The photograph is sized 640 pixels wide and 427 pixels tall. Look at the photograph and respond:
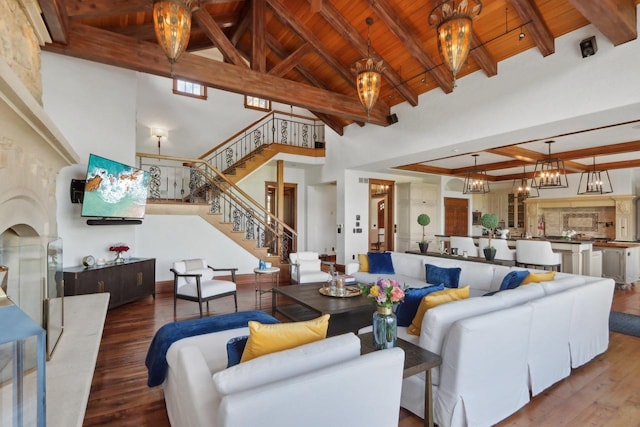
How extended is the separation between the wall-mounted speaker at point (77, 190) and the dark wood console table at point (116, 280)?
96cm

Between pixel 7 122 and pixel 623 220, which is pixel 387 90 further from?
pixel 623 220

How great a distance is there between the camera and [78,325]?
2588mm

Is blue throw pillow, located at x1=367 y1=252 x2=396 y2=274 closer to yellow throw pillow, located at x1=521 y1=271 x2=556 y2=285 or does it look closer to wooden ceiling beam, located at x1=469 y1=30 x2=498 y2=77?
yellow throw pillow, located at x1=521 y1=271 x2=556 y2=285

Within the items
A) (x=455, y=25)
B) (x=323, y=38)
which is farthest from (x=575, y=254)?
(x=323, y=38)

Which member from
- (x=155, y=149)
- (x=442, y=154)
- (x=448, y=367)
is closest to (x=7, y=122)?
(x=448, y=367)

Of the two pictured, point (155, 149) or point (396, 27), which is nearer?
point (396, 27)

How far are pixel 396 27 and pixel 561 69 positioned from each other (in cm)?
210

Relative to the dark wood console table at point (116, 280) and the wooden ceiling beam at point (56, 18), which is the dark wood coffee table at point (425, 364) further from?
the wooden ceiling beam at point (56, 18)

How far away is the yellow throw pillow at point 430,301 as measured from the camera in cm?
243

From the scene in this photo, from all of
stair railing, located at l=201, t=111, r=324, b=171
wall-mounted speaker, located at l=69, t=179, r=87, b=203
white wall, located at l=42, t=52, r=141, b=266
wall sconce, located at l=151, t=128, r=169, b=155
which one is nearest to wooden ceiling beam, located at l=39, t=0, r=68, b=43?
white wall, located at l=42, t=52, r=141, b=266

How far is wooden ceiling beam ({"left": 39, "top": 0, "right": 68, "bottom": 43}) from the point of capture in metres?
2.99

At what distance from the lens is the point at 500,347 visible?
2100 mm

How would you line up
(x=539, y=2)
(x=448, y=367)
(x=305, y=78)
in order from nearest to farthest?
(x=448, y=367) < (x=539, y=2) < (x=305, y=78)

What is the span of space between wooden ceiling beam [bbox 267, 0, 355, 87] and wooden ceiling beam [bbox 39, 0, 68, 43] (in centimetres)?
257
